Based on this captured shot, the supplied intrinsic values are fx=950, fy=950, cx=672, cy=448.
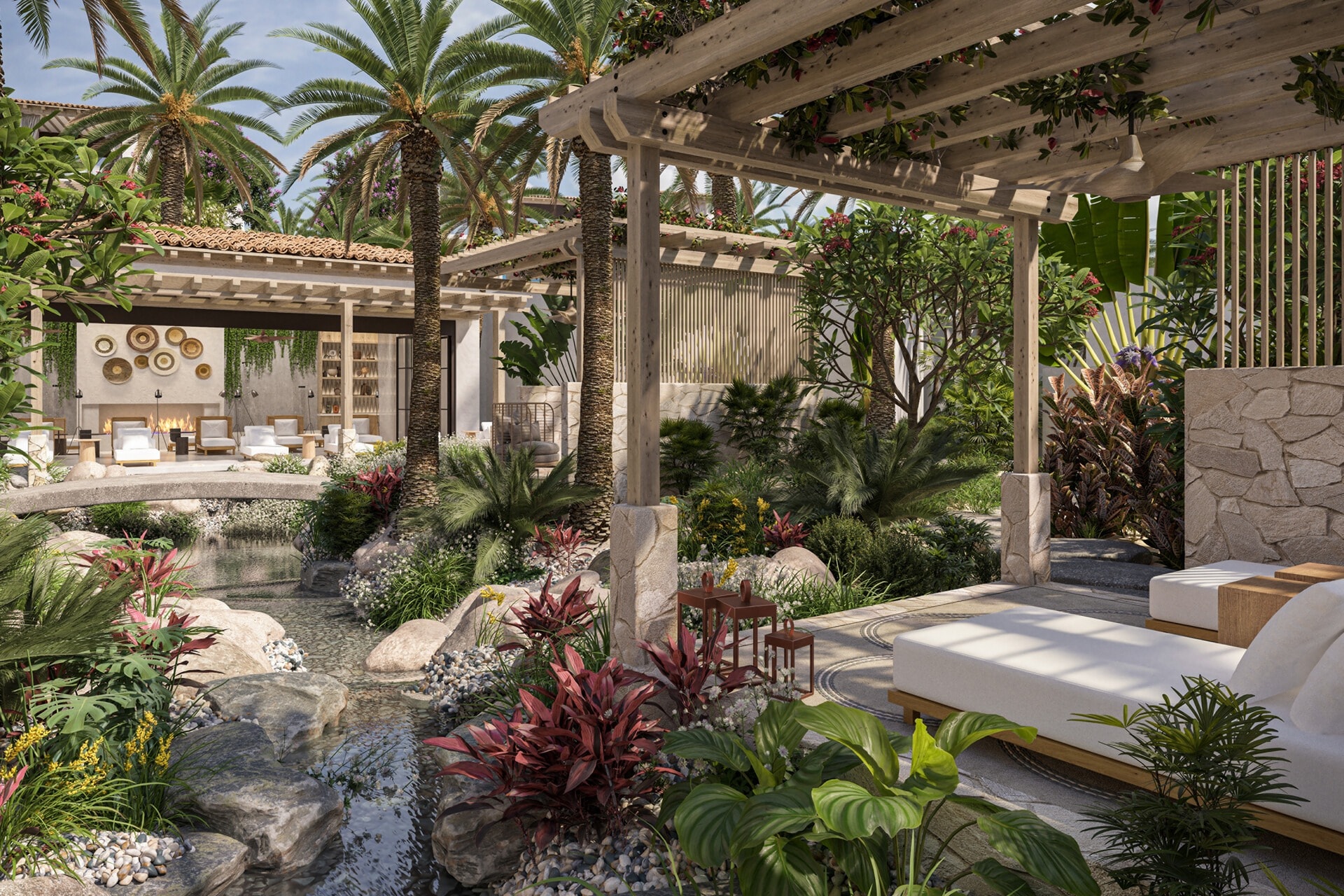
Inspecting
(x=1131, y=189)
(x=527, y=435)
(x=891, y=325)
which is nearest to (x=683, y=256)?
(x=891, y=325)

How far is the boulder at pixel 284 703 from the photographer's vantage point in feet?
19.1

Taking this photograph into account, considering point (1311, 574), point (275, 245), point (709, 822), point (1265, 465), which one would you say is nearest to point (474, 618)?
point (709, 822)

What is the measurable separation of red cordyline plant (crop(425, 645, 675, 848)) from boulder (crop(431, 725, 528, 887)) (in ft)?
0.70

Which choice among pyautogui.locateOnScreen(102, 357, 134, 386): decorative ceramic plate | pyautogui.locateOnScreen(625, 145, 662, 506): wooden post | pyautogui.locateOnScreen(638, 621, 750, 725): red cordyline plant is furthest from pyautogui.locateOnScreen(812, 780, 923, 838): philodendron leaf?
pyautogui.locateOnScreen(102, 357, 134, 386): decorative ceramic plate

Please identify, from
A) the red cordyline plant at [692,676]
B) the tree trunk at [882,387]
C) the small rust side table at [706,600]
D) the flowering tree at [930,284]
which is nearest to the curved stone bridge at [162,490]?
the flowering tree at [930,284]

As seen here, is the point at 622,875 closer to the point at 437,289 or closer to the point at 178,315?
the point at 437,289

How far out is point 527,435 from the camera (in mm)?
15047

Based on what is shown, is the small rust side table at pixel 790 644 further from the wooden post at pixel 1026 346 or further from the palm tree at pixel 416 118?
the palm tree at pixel 416 118

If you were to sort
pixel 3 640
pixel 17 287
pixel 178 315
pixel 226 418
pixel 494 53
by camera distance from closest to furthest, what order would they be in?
pixel 17 287, pixel 3 640, pixel 494 53, pixel 178 315, pixel 226 418

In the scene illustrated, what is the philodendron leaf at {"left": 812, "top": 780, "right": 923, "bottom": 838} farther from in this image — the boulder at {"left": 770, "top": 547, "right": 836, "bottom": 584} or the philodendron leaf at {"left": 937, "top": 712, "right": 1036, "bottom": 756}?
the boulder at {"left": 770, "top": 547, "right": 836, "bottom": 584}

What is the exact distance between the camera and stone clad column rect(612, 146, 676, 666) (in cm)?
521

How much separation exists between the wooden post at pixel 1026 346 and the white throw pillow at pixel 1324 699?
14.7 feet

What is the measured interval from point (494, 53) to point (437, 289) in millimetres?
2852

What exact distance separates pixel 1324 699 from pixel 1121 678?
0.70 metres
